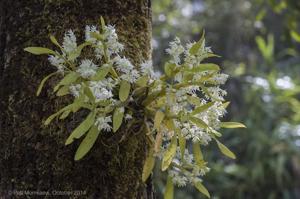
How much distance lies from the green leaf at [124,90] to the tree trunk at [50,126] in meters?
0.10

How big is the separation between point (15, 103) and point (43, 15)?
7.2 inches

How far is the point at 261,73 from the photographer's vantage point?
4789 millimetres

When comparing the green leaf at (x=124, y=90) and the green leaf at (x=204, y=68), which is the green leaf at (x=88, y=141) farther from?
the green leaf at (x=204, y=68)

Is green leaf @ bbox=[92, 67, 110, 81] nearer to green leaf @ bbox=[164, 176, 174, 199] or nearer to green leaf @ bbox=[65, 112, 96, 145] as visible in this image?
green leaf @ bbox=[65, 112, 96, 145]

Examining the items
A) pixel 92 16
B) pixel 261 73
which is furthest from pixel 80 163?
pixel 261 73

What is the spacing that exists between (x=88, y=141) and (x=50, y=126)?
13 cm

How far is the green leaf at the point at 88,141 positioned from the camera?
81 centimetres

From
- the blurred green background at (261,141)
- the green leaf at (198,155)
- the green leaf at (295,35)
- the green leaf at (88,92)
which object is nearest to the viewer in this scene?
the green leaf at (88,92)

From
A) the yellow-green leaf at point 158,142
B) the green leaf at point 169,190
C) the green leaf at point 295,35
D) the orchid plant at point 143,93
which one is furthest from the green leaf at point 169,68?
the green leaf at point 295,35

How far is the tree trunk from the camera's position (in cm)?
89

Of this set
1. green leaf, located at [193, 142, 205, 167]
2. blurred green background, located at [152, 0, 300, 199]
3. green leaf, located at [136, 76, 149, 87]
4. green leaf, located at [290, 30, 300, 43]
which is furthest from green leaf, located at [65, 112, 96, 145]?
blurred green background, located at [152, 0, 300, 199]

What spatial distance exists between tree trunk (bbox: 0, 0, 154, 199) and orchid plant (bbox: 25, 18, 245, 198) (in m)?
0.05

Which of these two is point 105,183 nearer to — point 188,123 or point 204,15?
point 188,123

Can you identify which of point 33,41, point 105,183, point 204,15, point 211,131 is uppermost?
point 204,15
